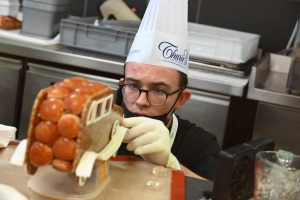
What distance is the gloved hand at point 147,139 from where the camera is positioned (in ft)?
2.97

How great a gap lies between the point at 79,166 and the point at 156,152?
30 cm

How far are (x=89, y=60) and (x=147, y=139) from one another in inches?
45.3

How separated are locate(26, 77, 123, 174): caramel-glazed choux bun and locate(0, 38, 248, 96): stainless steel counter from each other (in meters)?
1.27

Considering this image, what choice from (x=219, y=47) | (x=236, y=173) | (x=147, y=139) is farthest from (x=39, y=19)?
(x=236, y=173)

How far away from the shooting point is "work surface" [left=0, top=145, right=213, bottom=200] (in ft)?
2.47

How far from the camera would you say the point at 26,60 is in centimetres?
209

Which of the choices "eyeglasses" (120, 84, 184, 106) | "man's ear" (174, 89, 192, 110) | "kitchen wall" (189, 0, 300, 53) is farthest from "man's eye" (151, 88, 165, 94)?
"kitchen wall" (189, 0, 300, 53)

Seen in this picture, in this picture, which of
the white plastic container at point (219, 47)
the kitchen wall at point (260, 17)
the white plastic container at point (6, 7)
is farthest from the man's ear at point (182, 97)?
the white plastic container at point (6, 7)

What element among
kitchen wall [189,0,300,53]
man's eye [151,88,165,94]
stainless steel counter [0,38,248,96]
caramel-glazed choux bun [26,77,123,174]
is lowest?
stainless steel counter [0,38,248,96]

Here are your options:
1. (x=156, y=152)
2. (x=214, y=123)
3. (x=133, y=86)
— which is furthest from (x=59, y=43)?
(x=156, y=152)

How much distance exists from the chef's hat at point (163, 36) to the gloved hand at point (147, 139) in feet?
1.19

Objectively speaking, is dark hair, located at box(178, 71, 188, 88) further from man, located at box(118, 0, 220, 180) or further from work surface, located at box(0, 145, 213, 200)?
work surface, located at box(0, 145, 213, 200)

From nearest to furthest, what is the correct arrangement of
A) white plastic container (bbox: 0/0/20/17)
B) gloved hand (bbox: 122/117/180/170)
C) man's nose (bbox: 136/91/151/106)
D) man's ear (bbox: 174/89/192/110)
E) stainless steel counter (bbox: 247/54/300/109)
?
gloved hand (bbox: 122/117/180/170), man's nose (bbox: 136/91/151/106), man's ear (bbox: 174/89/192/110), stainless steel counter (bbox: 247/54/300/109), white plastic container (bbox: 0/0/20/17)

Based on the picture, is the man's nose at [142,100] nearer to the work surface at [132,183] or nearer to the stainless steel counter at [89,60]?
the work surface at [132,183]
